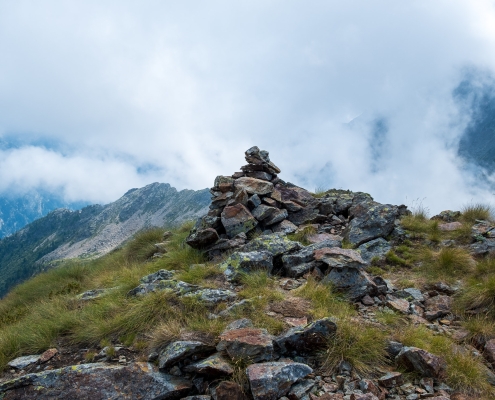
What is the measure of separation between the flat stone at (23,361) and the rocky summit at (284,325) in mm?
23

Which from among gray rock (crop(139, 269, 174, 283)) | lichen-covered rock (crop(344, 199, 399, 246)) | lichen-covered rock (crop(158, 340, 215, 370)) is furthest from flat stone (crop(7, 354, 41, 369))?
lichen-covered rock (crop(344, 199, 399, 246))

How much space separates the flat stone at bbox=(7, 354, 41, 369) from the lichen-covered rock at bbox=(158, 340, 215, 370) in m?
2.69

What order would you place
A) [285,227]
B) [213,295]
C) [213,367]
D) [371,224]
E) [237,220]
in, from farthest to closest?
[285,227], [237,220], [371,224], [213,295], [213,367]

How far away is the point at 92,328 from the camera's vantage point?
7.03 metres

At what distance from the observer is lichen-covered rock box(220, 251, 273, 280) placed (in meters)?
9.55

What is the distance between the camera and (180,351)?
5484 millimetres

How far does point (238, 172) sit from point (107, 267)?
26.7 ft

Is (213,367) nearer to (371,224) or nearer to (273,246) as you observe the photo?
(273,246)

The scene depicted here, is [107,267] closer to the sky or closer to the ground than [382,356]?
closer to the sky

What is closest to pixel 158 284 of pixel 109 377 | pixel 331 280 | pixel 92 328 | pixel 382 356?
pixel 92 328

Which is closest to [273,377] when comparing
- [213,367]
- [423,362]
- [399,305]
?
[213,367]

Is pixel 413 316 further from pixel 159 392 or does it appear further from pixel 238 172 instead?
pixel 238 172

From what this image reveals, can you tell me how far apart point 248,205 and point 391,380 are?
10.4 m

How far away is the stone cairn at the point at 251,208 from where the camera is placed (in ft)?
43.0
